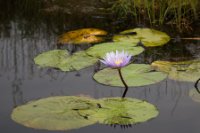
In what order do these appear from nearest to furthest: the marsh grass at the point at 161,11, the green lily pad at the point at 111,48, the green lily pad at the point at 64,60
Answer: the green lily pad at the point at 64,60 < the green lily pad at the point at 111,48 < the marsh grass at the point at 161,11

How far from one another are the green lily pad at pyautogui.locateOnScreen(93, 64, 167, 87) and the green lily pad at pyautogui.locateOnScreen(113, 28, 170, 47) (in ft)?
1.89

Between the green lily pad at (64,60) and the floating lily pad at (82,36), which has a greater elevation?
the floating lily pad at (82,36)

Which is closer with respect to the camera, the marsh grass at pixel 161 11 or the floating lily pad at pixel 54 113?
the floating lily pad at pixel 54 113

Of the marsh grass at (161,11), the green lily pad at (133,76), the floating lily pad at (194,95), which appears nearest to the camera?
the floating lily pad at (194,95)

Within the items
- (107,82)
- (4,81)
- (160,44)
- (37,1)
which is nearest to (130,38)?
(160,44)

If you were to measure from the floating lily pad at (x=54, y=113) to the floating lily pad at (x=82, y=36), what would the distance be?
1.16m

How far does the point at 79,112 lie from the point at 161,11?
201 centimetres

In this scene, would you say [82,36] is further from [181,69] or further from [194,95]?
[194,95]

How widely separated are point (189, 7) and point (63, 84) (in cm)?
190

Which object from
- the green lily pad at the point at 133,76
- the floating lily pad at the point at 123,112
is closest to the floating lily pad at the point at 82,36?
the green lily pad at the point at 133,76

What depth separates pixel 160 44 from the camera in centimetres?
347

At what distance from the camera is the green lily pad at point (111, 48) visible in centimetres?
325

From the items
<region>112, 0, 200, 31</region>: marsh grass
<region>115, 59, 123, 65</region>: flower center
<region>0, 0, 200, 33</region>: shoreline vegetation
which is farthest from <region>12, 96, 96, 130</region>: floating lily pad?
<region>112, 0, 200, 31</region>: marsh grass

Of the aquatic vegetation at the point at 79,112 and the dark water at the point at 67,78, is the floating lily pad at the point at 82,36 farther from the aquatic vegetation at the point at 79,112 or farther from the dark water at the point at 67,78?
the aquatic vegetation at the point at 79,112
